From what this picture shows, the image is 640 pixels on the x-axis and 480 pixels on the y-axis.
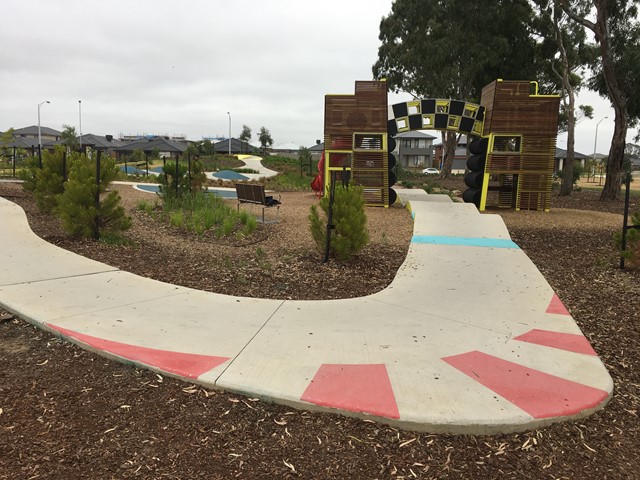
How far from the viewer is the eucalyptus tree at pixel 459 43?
87.5 ft

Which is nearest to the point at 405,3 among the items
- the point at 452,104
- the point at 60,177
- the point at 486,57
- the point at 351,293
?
the point at 486,57

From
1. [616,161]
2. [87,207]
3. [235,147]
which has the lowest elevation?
[87,207]

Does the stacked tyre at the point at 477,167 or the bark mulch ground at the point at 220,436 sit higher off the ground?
the stacked tyre at the point at 477,167

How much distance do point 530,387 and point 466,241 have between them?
562 cm

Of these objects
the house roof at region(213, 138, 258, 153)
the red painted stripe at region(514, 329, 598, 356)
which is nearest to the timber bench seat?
the red painted stripe at region(514, 329, 598, 356)

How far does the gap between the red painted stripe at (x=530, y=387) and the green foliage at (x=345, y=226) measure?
10.7ft

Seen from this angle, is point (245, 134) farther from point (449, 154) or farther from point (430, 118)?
point (430, 118)

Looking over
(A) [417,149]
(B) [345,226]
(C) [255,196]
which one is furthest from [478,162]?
(A) [417,149]

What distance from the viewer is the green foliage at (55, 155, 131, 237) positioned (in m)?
7.33

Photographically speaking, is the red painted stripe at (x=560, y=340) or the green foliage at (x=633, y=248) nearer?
the red painted stripe at (x=560, y=340)

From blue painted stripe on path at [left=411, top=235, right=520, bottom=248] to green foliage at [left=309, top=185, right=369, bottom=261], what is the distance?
202cm

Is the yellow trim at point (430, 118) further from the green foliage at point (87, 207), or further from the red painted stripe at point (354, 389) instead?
the red painted stripe at point (354, 389)

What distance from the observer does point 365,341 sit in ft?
12.8

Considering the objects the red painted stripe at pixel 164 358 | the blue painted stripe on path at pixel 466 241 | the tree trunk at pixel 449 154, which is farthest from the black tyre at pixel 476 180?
the tree trunk at pixel 449 154
